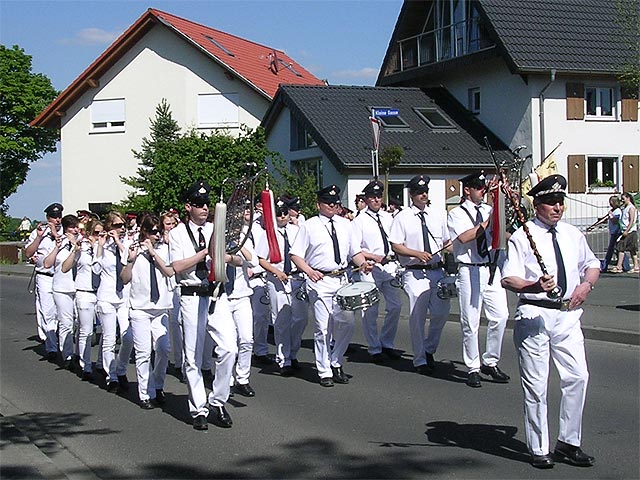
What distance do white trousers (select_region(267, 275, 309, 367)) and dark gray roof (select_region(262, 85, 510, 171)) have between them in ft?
65.3

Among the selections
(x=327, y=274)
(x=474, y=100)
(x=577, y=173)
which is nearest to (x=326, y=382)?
(x=327, y=274)

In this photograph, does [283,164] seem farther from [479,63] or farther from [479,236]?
[479,236]

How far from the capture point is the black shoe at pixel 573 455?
6.87 metres

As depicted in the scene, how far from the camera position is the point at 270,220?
32.3 feet

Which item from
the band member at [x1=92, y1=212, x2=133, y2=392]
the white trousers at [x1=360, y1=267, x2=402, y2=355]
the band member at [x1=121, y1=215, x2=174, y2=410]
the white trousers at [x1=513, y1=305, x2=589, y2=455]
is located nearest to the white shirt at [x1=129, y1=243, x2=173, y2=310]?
the band member at [x1=121, y1=215, x2=174, y2=410]

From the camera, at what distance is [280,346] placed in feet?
38.0

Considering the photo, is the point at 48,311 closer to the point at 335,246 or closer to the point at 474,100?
the point at 335,246

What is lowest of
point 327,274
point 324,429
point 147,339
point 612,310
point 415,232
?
point 324,429

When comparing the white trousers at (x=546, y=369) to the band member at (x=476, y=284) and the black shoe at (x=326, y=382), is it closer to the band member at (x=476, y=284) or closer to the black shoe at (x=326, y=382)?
the band member at (x=476, y=284)

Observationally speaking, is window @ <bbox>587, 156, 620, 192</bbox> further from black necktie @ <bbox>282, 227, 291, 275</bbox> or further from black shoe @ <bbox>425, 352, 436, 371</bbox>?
black shoe @ <bbox>425, 352, 436, 371</bbox>

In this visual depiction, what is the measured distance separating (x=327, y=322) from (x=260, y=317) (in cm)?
221

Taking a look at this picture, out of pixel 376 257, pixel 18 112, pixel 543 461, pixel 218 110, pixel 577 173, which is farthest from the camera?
pixel 18 112

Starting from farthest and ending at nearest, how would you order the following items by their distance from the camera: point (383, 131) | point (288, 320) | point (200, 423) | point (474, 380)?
point (383, 131)
point (288, 320)
point (474, 380)
point (200, 423)

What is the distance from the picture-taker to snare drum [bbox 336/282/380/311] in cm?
1038
